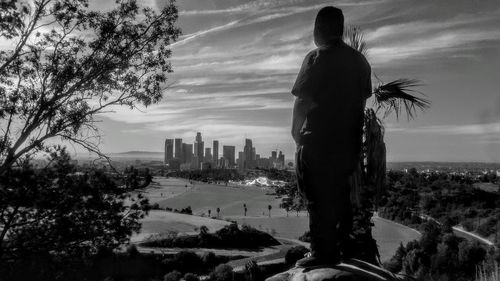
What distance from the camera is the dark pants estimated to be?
14.2 ft

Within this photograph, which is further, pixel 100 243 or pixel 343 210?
pixel 100 243

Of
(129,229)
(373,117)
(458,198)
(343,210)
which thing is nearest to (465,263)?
(373,117)

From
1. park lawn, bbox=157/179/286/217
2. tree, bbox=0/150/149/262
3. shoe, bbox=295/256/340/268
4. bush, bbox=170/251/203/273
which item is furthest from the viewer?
park lawn, bbox=157/179/286/217

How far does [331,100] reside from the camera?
4.40m

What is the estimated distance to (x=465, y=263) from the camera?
1608 cm

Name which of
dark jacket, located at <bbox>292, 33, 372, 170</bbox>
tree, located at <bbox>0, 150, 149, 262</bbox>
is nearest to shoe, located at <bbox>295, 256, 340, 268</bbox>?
dark jacket, located at <bbox>292, 33, 372, 170</bbox>

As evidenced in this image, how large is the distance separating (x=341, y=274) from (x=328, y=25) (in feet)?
8.26

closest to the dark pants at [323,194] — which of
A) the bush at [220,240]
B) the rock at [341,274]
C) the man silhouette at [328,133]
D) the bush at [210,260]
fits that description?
the man silhouette at [328,133]

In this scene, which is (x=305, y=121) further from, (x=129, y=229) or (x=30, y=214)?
(x=30, y=214)

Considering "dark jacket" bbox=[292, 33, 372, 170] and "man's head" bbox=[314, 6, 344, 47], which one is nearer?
"dark jacket" bbox=[292, 33, 372, 170]

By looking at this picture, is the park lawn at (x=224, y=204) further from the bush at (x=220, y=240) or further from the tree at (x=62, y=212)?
the tree at (x=62, y=212)

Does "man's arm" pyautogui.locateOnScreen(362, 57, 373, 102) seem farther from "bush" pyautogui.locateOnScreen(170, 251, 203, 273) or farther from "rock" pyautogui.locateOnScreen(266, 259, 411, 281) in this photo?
"bush" pyautogui.locateOnScreen(170, 251, 203, 273)

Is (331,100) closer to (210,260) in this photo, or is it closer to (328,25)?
(328,25)

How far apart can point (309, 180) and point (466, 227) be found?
32.5m
